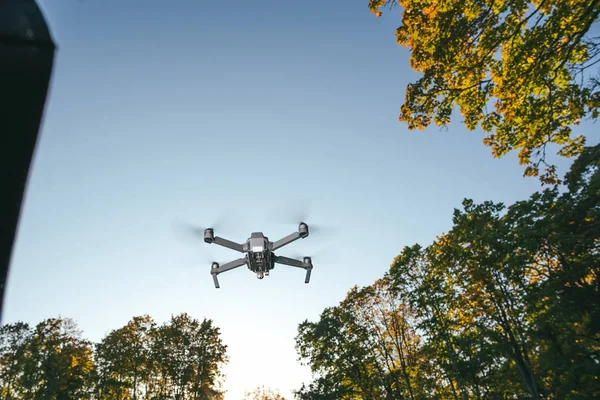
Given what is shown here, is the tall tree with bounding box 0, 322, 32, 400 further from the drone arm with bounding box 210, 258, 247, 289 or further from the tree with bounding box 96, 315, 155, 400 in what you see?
the drone arm with bounding box 210, 258, 247, 289

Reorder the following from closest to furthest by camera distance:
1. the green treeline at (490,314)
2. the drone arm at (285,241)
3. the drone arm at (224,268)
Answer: the drone arm at (285,241)
the drone arm at (224,268)
the green treeline at (490,314)

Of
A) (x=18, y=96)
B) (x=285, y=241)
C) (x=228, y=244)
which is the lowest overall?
(x=18, y=96)

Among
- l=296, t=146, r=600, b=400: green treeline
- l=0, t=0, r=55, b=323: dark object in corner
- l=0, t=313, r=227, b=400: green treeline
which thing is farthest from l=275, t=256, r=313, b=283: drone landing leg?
l=0, t=313, r=227, b=400: green treeline

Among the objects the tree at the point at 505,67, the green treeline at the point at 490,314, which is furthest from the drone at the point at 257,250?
the green treeline at the point at 490,314

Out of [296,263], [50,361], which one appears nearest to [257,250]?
[296,263]

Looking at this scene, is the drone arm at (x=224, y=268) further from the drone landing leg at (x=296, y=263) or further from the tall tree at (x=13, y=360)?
the tall tree at (x=13, y=360)

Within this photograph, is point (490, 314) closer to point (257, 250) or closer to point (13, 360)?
point (257, 250)
